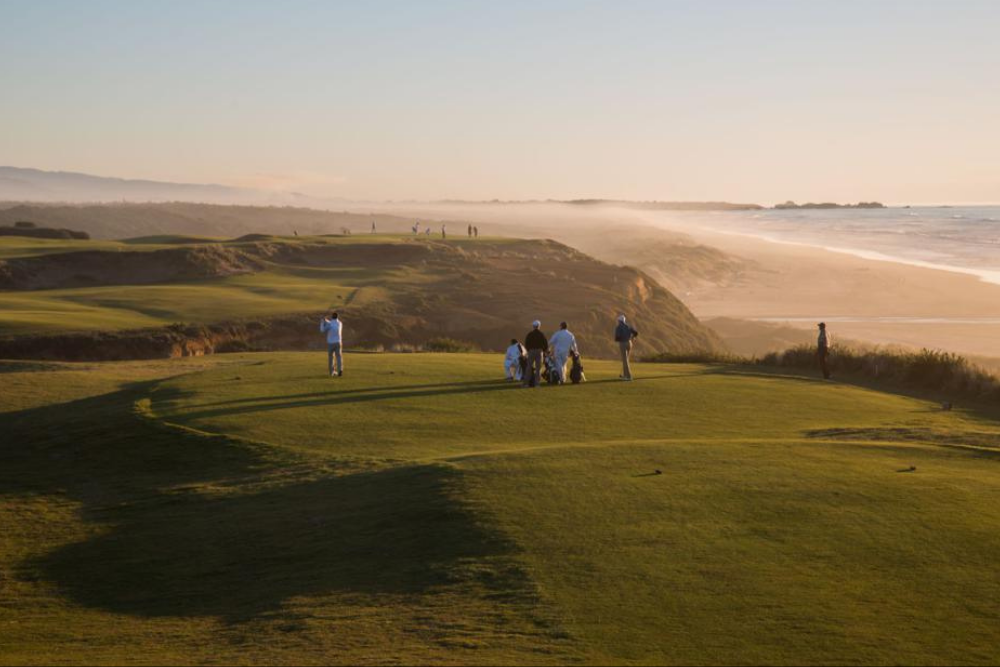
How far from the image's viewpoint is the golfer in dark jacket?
92.6 feet

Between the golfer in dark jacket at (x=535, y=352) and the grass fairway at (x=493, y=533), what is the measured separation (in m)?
2.15

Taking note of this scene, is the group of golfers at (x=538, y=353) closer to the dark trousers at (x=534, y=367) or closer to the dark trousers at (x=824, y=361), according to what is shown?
the dark trousers at (x=534, y=367)

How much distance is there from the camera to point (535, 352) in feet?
93.1

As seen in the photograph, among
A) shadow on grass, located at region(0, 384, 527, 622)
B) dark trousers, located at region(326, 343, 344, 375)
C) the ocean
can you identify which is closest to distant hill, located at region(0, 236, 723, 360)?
dark trousers, located at region(326, 343, 344, 375)

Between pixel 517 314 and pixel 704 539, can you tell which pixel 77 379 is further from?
pixel 517 314

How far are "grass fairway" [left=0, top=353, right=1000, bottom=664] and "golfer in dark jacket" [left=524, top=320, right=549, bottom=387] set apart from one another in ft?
7.05

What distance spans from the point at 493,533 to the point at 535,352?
13.8m

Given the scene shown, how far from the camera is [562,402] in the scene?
26.6 metres

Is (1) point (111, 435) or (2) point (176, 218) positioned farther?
(2) point (176, 218)

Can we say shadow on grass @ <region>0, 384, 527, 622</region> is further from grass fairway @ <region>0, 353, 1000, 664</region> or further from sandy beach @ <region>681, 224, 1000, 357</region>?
sandy beach @ <region>681, 224, 1000, 357</region>

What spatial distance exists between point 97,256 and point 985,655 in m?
62.4

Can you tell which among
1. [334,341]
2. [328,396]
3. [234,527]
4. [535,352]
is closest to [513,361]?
[535,352]

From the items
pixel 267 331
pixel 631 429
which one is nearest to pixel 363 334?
pixel 267 331

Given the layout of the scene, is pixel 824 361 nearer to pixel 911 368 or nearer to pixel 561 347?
pixel 911 368
